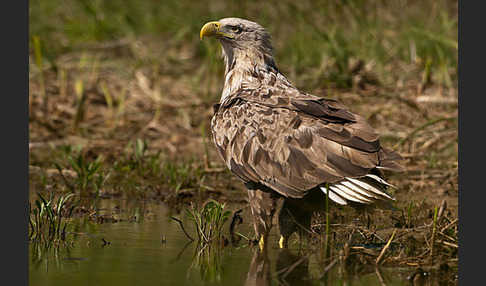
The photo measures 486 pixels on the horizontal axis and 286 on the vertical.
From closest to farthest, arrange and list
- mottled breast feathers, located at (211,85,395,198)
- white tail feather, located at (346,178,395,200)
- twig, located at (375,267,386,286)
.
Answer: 1. twig, located at (375,267,386,286)
2. white tail feather, located at (346,178,395,200)
3. mottled breast feathers, located at (211,85,395,198)

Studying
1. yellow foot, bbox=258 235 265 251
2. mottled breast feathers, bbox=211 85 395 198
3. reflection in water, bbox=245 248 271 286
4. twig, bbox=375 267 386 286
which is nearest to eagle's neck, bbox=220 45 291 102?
mottled breast feathers, bbox=211 85 395 198

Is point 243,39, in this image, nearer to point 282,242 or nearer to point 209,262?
point 282,242

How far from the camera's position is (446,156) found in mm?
8297

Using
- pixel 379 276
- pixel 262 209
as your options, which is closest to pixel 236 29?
pixel 262 209

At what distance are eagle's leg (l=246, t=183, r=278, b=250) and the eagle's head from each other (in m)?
1.33

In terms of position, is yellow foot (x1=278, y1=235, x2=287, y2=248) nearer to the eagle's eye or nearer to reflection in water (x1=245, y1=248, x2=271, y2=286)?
reflection in water (x1=245, y1=248, x2=271, y2=286)

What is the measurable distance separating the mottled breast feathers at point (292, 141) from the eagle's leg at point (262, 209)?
0.39ft

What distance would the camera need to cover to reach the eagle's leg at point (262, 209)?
550 centimetres

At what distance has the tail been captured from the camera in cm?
501

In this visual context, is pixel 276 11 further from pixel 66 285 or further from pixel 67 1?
pixel 66 285

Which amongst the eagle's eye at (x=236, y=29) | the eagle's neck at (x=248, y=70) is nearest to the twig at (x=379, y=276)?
the eagle's neck at (x=248, y=70)

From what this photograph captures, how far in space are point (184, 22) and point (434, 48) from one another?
3955 mm

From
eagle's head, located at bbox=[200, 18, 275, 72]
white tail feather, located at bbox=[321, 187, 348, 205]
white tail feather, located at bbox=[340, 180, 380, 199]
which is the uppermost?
eagle's head, located at bbox=[200, 18, 275, 72]

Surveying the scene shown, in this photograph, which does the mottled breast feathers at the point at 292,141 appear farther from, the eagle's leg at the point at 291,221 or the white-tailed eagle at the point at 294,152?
the eagle's leg at the point at 291,221
